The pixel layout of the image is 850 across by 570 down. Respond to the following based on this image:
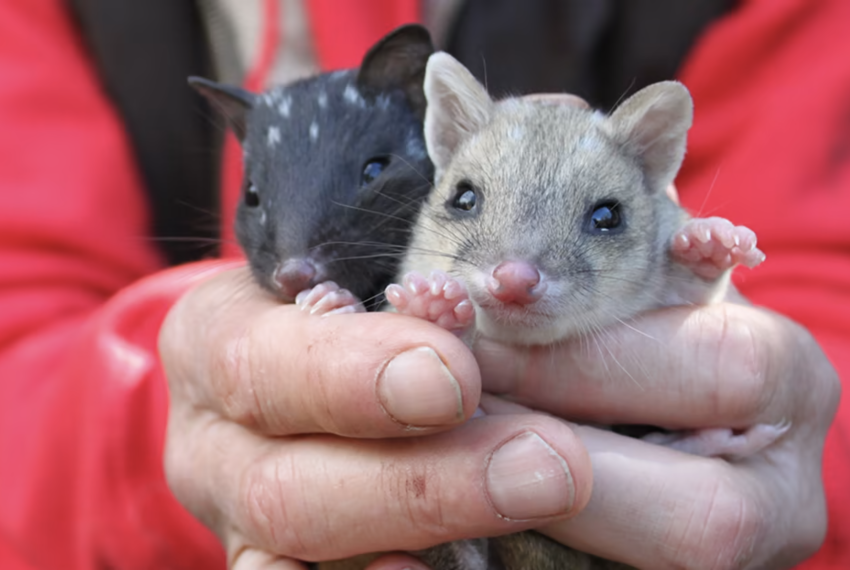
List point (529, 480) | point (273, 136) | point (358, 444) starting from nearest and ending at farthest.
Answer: point (529, 480)
point (358, 444)
point (273, 136)

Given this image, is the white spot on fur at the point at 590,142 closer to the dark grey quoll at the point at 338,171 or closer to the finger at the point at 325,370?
the dark grey quoll at the point at 338,171

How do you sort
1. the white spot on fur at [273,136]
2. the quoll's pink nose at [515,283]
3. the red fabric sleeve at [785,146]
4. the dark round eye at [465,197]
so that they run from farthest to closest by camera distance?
the red fabric sleeve at [785,146] < the white spot on fur at [273,136] < the dark round eye at [465,197] < the quoll's pink nose at [515,283]

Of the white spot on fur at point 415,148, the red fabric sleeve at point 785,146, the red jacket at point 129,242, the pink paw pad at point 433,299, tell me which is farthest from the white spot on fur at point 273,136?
the red fabric sleeve at point 785,146

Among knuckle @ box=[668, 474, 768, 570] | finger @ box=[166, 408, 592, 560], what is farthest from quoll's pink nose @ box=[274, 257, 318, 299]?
knuckle @ box=[668, 474, 768, 570]

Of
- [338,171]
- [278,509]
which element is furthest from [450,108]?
[278,509]

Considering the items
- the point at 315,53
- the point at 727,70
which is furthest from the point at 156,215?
the point at 727,70

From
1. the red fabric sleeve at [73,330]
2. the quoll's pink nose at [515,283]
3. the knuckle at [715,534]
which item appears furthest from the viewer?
the red fabric sleeve at [73,330]

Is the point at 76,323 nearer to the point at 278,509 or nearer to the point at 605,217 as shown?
the point at 278,509

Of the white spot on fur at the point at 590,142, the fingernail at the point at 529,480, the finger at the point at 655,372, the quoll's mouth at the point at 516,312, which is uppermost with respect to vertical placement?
the white spot on fur at the point at 590,142
